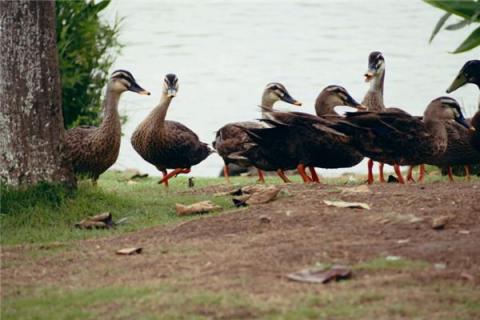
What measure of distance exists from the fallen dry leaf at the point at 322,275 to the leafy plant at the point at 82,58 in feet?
24.9

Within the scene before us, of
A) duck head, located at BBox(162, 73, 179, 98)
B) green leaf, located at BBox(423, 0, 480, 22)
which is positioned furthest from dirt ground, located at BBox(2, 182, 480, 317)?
duck head, located at BBox(162, 73, 179, 98)

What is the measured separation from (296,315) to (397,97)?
1826cm

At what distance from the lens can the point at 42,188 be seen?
1068 centimetres

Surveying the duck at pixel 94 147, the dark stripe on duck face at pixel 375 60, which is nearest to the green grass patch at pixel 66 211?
the duck at pixel 94 147

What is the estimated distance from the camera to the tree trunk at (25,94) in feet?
35.0

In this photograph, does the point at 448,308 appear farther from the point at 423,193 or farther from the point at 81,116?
the point at 81,116

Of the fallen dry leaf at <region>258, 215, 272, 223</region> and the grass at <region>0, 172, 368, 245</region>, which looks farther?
the grass at <region>0, 172, 368, 245</region>

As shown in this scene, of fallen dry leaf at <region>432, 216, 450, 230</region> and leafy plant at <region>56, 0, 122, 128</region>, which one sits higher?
leafy plant at <region>56, 0, 122, 128</region>

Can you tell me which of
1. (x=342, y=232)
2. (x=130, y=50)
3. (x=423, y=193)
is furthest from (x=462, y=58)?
(x=342, y=232)

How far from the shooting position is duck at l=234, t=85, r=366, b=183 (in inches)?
492

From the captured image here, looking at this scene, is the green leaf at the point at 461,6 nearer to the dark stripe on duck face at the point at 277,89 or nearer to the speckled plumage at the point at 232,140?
the speckled plumage at the point at 232,140

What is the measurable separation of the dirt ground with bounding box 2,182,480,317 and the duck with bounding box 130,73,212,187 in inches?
149

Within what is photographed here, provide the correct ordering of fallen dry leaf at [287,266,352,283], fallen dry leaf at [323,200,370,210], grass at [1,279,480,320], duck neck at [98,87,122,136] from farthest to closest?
duck neck at [98,87,122,136] → fallen dry leaf at [323,200,370,210] → fallen dry leaf at [287,266,352,283] → grass at [1,279,480,320]

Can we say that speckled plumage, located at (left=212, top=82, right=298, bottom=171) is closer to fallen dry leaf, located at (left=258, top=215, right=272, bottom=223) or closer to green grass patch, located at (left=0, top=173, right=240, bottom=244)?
green grass patch, located at (left=0, top=173, right=240, bottom=244)
